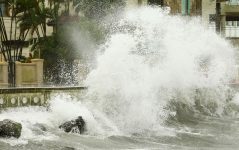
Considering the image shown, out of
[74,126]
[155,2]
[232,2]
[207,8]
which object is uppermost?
[232,2]

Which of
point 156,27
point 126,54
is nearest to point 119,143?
point 126,54

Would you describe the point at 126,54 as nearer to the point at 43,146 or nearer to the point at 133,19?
the point at 133,19

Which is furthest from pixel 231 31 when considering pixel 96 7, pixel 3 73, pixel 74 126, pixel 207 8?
pixel 74 126

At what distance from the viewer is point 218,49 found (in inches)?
1187

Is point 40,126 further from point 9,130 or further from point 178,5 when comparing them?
point 178,5

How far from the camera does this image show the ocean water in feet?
60.2

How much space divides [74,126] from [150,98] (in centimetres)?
411

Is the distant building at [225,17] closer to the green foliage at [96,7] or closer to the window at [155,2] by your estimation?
the window at [155,2]

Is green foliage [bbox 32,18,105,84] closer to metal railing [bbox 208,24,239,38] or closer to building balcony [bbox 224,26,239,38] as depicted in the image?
metal railing [bbox 208,24,239,38]

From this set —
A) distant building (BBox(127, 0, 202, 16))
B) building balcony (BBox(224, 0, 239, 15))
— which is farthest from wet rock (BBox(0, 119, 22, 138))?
building balcony (BBox(224, 0, 239, 15))

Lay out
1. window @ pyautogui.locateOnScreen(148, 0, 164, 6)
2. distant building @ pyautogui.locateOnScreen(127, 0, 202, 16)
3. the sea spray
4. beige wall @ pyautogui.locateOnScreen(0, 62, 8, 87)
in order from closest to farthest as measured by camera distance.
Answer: the sea spray < beige wall @ pyautogui.locateOnScreen(0, 62, 8, 87) < distant building @ pyautogui.locateOnScreen(127, 0, 202, 16) < window @ pyautogui.locateOnScreen(148, 0, 164, 6)

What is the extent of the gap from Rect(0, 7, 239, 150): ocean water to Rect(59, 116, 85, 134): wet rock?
24 cm

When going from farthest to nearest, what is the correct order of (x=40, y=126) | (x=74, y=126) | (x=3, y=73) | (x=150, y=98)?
(x=3, y=73), (x=150, y=98), (x=74, y=126), (x=40, y=126)

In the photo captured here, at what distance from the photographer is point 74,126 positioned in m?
19.0
